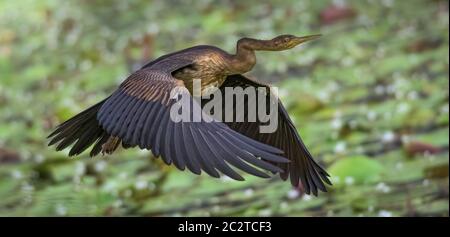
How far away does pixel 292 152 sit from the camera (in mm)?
5930

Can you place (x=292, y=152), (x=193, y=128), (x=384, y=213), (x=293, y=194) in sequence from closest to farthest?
(x=193, y=128)
(x=292, y=152)
(x=384, y=213)
(x=293, y=194)

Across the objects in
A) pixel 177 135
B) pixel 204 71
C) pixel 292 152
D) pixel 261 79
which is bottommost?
pixel 177 135

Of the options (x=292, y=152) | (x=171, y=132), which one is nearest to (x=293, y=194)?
(x=292, y=152)

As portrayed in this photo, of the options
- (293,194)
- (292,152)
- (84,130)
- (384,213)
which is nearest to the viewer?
(84,130)

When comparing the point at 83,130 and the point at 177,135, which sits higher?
the point at 83,130

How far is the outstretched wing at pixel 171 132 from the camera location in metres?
4.75

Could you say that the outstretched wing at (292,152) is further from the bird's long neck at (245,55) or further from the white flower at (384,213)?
the white flower at (384,213)

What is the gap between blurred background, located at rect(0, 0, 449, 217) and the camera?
7.66m

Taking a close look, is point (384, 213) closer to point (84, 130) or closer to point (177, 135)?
point (84, 130)

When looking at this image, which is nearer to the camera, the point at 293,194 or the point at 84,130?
the point at 84,130

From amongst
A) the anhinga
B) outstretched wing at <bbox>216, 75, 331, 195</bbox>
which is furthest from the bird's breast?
outstretched wing at <bbox>216, 75, 331, 195</bbox>

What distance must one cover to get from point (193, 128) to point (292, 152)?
3.39 feet

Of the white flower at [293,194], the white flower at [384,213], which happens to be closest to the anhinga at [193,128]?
the white flower at [384,213]

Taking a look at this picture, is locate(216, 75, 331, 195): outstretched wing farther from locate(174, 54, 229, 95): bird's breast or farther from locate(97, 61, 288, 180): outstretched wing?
locate(97, 61, 288, 180): outstretched wing
